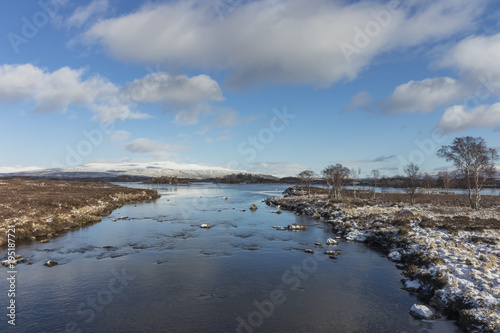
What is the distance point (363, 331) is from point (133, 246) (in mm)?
20067

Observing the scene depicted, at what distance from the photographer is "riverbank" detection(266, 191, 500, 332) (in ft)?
39.2

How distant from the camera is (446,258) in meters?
17.2

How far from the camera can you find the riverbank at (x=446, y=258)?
1196cm

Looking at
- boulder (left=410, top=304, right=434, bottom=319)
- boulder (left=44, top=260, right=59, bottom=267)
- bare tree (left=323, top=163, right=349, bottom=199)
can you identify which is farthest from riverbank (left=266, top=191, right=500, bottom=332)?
bare tree (left=323, top=163, right=349, bottom=199)

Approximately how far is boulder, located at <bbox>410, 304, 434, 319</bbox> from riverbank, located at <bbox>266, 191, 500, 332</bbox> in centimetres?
86

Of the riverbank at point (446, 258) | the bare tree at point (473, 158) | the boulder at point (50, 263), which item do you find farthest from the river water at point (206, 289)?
the bare tree at point (473, 158)

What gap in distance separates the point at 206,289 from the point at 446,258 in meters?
15.5

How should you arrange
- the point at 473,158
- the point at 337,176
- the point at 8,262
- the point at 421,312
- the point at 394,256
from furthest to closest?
the point at 337,176, the point at 473,158, the point at 394,256, the point at 8,262, the point at 421,312

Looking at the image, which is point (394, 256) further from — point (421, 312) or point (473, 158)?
point (473, 158)

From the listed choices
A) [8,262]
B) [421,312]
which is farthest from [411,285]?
[8,262]

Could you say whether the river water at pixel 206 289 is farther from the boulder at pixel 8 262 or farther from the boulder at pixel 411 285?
the boulder at pixel 8 262

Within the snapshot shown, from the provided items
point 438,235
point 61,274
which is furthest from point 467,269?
point 61,274

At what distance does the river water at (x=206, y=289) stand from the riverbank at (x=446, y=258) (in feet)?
3.69

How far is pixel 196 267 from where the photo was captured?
18.4 m
